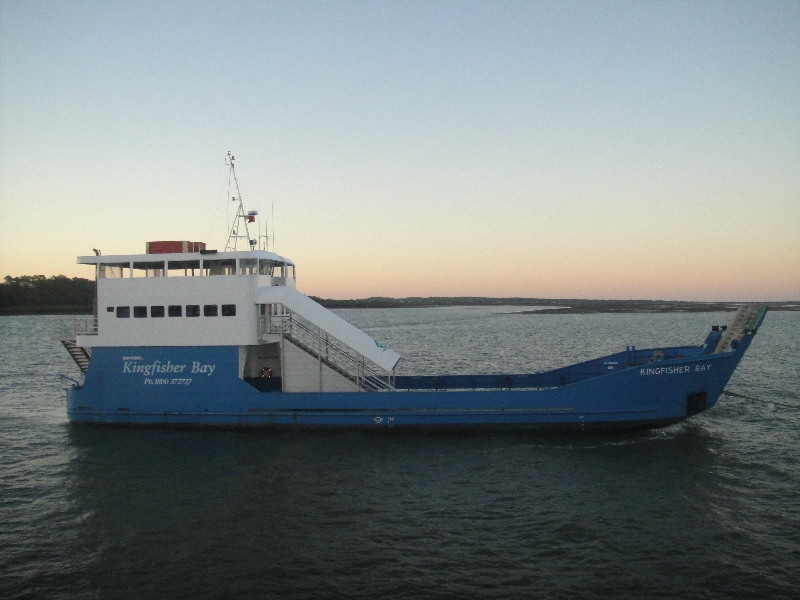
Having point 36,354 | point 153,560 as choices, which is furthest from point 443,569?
point 36,354

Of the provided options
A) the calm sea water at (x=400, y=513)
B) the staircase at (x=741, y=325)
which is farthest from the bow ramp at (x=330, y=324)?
the staircase at (x=741, y=325)

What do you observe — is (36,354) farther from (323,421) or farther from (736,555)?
(736,555)

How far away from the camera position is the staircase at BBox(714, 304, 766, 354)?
16.6 meters

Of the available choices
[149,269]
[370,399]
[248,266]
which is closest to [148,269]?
[149,269]

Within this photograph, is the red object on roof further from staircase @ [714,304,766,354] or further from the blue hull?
staircase @ [714,304,766,354]

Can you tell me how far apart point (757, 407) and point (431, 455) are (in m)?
13.6

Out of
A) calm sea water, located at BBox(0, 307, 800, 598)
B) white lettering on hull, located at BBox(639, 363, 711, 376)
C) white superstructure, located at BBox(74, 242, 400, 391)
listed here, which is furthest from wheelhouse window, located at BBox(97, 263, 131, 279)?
white lettering on hull, located at BBox(639, 363, 711, 376)

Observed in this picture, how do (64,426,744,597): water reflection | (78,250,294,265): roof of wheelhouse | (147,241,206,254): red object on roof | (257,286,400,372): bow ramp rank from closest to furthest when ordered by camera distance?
(64,426,744,597): water reflection < (257,286,400,372): bow ramp < (78,250,294,265): roof of wheelhouse < (147,241,206,254): red object on roof

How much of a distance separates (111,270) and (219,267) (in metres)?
3.26

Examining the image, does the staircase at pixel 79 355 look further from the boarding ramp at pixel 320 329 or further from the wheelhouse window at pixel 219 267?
the boarding ramp at pixel 320 329

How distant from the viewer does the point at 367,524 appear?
35.7 ft

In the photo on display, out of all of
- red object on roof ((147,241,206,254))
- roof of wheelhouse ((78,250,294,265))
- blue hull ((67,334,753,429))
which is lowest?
blue hull ((67,334,753,429))

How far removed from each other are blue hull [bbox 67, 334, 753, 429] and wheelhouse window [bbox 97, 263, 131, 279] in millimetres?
2253

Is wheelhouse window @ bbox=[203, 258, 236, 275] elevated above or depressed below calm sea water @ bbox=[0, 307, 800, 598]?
above
